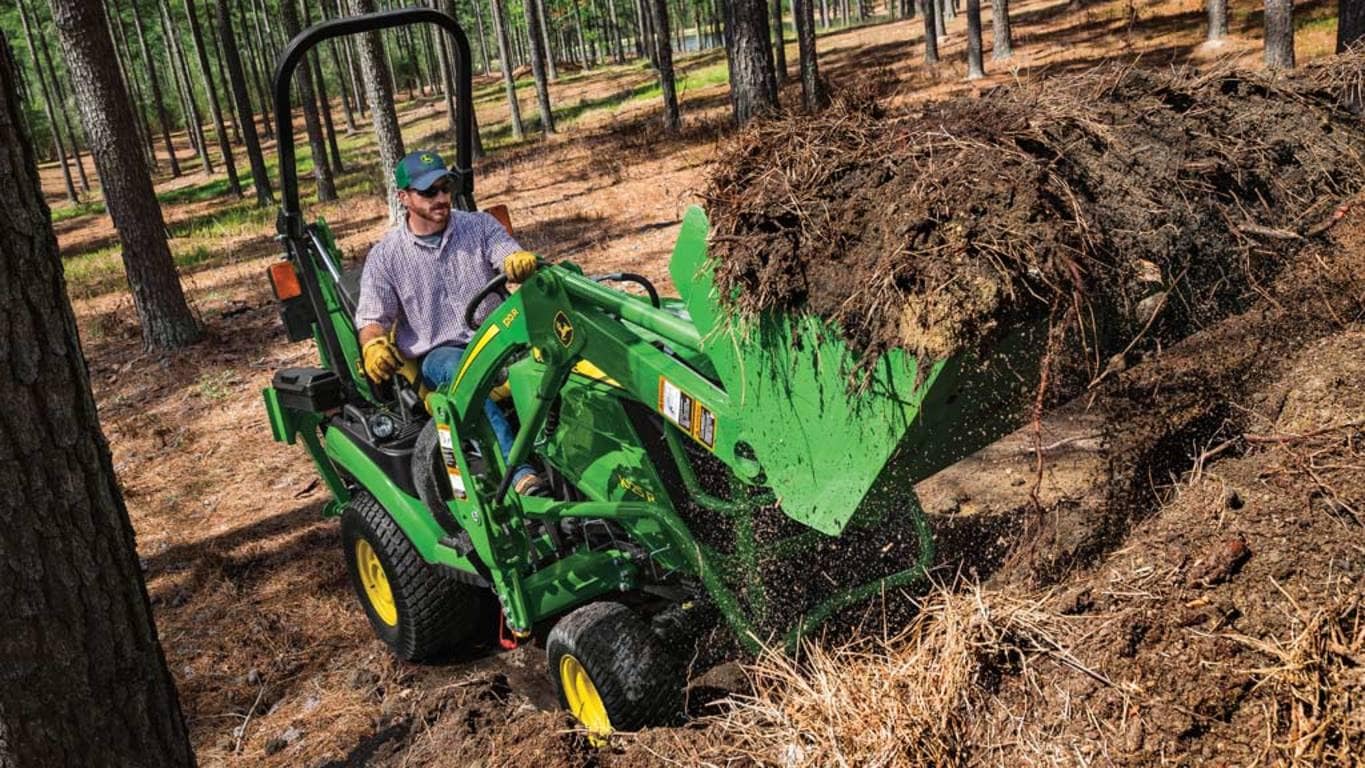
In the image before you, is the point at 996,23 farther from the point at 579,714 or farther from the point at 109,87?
the point at 579,714

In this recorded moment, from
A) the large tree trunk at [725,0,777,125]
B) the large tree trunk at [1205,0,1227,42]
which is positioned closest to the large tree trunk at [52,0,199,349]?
the large tree trunk at [725,0,777,125]

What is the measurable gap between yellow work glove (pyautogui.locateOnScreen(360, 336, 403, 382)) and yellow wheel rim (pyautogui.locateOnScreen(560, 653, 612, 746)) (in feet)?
4.78

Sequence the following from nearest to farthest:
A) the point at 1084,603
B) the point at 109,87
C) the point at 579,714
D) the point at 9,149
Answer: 1. the point at 9,149
2. the point at 1084,603
3. the point at 579,714
4. the point at 109,87

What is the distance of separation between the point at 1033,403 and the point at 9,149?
2.42 m

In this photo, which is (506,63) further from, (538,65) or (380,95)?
(380,95)

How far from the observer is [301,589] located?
17.7ft

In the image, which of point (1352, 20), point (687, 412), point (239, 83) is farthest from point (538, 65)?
point (687, 412)

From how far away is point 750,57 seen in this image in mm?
10742

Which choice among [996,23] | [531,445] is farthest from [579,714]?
[996,23]

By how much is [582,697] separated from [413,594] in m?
1.08

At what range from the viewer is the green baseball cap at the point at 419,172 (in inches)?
176

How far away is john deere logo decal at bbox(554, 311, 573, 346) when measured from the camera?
3275mm

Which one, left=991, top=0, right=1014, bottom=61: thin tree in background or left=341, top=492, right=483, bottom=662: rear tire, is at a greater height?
left=991, top=0, right=1014, bottom=61: thin tree in background

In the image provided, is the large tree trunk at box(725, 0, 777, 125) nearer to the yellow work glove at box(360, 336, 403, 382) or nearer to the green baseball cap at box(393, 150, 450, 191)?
the green baseball cap at box(393, 150, 450, 191)
